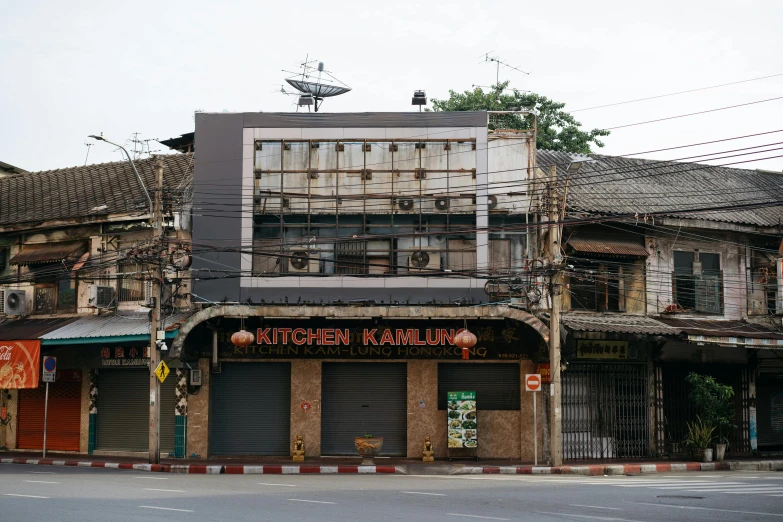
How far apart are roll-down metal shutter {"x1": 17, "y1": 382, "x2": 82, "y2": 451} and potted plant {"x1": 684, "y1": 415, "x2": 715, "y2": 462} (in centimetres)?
1984

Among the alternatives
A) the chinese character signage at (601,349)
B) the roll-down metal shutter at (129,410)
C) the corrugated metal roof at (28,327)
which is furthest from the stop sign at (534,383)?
the corrugated metal roof at (28,327)

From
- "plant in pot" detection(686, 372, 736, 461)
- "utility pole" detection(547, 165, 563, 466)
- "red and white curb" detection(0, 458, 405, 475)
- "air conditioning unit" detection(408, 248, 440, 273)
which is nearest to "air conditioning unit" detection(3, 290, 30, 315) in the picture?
"red and white curb" detection(0, 458, 405, 475)

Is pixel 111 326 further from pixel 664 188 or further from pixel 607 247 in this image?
pixel 664 188

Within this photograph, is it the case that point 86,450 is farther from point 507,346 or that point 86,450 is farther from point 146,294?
point 507,346

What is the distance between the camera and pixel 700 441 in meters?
29.5

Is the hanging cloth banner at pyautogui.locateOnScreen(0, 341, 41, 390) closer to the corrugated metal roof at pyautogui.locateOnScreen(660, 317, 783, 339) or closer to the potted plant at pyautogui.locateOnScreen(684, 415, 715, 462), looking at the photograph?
the corrugated metal roof at pyautogui.locateOnScreen(660, 317, 783, 339)

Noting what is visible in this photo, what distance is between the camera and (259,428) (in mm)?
29859

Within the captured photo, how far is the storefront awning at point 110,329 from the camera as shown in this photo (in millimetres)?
28156

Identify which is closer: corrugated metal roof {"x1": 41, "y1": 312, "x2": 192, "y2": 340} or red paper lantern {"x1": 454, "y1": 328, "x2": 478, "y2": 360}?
red paper lantern {"x1": 454, "y1": 328, "x2": 478, "y2": 360}

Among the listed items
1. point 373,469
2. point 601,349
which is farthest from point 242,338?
point 601,349

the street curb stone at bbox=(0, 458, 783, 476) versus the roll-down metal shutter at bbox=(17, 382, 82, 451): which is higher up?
the roll-down metal shutter at bbox=(17, 382, 82, 451)

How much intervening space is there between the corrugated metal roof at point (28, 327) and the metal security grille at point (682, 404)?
19.3 metres

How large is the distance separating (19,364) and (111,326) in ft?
11.6

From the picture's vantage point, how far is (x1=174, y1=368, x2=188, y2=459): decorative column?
96.9 feet
